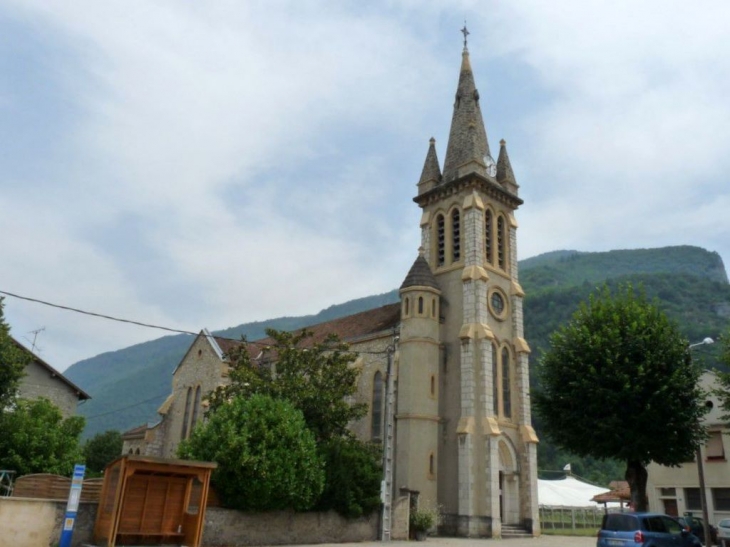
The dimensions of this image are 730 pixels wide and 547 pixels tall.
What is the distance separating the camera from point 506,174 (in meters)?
40.5

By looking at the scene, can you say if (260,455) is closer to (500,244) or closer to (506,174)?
(500,244)

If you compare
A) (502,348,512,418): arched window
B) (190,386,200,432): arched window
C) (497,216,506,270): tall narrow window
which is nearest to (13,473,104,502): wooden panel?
(502,348,512,418): arched window

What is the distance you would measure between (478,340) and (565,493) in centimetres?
1666

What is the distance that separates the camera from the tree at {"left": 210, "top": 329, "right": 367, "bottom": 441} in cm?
2703

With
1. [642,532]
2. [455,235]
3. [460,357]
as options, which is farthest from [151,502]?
[455,235]

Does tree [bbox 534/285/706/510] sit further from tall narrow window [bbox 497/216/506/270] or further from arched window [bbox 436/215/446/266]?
arched window [bbox 436/215/446/266]

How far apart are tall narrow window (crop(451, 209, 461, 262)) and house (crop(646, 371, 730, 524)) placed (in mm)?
14849

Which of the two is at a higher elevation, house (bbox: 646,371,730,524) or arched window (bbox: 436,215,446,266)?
arched window (bbox: 436,215,446,266)

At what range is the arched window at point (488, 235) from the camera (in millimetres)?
37156

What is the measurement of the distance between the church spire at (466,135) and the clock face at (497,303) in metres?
7.60

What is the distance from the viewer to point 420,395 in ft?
104

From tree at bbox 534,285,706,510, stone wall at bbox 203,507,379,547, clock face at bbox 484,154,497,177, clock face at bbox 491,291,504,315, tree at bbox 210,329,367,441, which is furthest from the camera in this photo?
clock face at bbox 484,154,497,177

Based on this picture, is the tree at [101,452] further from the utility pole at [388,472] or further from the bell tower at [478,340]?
the utility pole at [388,472]

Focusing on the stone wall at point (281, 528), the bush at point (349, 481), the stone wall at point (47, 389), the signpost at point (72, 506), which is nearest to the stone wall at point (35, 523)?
the signpost at point (72, 506)
